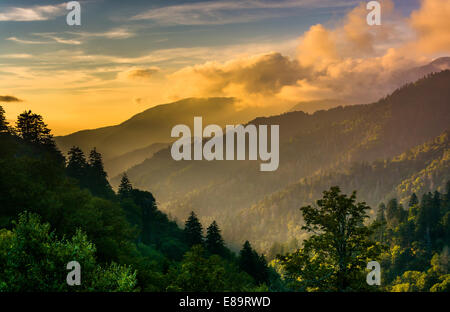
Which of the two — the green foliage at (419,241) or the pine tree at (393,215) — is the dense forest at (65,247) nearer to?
the green foliage at (419,241)

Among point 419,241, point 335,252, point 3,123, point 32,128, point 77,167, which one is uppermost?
point 32,128

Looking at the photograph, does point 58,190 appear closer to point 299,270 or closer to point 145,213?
point 299,270

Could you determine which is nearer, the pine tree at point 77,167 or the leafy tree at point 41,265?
the leafy tree at point 41,265

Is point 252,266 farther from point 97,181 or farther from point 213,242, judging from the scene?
point 97,181

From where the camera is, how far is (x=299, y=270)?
22.3m

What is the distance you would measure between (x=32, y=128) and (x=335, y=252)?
72208 millimetres

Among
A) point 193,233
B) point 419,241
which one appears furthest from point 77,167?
point 419,241

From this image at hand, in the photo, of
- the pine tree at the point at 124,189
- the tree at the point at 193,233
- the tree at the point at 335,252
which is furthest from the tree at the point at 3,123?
the tree at the point at 335,252

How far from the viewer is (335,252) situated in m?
23.5

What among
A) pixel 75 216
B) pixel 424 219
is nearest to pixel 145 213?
pixel 75 216

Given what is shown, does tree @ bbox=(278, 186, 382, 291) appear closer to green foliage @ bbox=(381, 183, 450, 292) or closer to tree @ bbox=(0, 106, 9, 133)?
tree @ bbox=(0, 106, 9, 133)

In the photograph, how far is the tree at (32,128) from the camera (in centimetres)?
7124

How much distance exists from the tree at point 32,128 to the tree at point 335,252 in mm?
68936
